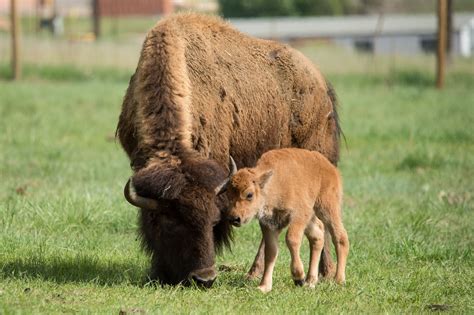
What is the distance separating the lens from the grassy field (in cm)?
756

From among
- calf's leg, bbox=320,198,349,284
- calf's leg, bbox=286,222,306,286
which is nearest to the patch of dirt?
calf's leg, bbox=320,198,349,284

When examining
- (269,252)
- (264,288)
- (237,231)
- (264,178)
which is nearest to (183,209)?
(264,178)

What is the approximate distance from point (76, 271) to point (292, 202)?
2017mm

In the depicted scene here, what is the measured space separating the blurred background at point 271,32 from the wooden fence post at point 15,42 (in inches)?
41.6

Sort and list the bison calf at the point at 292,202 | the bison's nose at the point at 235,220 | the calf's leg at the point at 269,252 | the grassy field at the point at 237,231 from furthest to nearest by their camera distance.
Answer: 1. the calf's leg at the point at 269,252
2. the grassy field at the point at 237,231
3. the bison calf at the point at 292,202
4. the bison's nose at the point at 235,220

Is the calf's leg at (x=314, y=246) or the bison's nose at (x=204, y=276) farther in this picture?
the calf's leg at (x=314, y=246)

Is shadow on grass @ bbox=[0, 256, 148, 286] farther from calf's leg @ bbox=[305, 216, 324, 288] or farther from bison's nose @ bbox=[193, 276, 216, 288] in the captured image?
calf's leg @ bbox=[305, 216, 324, 288]

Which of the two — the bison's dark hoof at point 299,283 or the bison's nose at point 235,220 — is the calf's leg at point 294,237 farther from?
the bison's nose at point 235,220

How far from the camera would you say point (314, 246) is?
822 cm

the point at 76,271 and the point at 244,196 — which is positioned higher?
the point at 244,196

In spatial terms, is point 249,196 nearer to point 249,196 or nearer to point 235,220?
point 249,196

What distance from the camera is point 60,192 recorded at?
12.0m

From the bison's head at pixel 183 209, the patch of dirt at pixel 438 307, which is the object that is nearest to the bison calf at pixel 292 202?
A: the bison's head at pixel 183 209

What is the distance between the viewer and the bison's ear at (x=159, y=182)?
758cm
